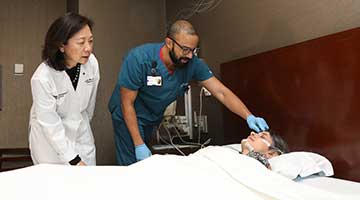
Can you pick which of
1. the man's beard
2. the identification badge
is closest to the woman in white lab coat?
the identification badge

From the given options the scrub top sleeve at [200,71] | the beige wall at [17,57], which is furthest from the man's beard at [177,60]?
the beige wall at [17,57]

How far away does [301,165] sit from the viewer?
142 cm

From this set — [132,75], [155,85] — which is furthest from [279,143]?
[132,75]

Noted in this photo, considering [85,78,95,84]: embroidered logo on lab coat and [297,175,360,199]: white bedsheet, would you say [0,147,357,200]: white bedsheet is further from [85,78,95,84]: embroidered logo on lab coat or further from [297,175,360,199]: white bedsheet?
[85,78,95,84]: embroidered logo on lab coat

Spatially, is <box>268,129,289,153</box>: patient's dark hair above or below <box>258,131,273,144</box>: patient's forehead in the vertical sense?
below

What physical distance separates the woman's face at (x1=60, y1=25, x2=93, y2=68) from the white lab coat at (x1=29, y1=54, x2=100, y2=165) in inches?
4.1

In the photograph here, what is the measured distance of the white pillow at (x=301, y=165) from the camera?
1.39 meters

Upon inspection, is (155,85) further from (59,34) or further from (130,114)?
(59,34)

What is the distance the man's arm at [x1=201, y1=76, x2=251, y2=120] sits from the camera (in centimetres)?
→ 190

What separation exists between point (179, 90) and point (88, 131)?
56 centimetres

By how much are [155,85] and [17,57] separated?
217cm

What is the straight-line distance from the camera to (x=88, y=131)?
1.95 meters

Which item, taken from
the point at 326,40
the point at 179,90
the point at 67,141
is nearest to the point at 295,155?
the point at 326,40

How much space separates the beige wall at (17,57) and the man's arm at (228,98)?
7.29 feet
